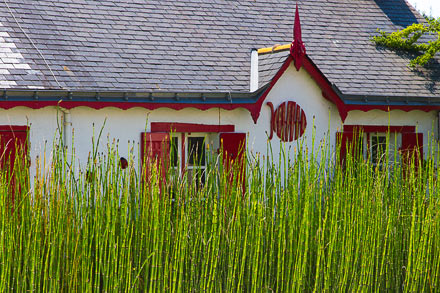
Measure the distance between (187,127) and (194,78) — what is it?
0.85 m

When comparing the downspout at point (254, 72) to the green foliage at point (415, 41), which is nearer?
the downspout at point (254, 72)

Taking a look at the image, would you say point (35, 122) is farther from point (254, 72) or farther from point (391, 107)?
point (391, 107)

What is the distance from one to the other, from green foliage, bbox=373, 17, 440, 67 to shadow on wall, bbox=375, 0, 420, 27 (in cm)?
78

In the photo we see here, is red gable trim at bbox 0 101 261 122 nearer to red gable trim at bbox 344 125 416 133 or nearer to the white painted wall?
the white painted wall

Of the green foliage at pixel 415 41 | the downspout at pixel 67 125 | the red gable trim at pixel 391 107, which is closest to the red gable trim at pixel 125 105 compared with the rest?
the downspout at pixel 67 125

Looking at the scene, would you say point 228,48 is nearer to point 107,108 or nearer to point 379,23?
point 107,108

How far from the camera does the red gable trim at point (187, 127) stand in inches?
449

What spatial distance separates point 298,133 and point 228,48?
1866 millimetres

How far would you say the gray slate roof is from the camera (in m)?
11.2

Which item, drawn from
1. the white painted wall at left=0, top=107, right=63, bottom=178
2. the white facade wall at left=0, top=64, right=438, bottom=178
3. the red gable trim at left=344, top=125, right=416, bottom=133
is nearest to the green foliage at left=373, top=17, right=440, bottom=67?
the white facade wall at left=0, top=64, right=438, bottom=178

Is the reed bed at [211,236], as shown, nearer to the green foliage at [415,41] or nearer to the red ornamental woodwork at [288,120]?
the red ornamental woodwork at [288,120]

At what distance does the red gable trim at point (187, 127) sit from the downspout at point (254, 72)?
0.66 m

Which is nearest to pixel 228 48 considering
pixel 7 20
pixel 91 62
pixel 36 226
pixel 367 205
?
pixel 91 62

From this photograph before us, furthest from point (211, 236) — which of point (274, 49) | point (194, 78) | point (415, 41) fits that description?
point (415, 41)
